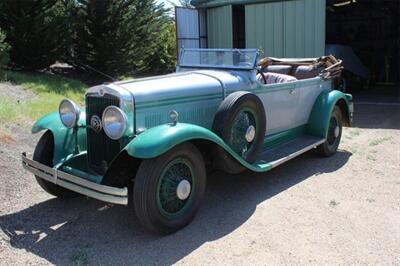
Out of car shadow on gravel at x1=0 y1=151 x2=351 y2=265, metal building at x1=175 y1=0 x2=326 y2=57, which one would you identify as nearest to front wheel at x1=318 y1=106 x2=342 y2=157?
car shadow on gravel at x1=0 y1=151 x2=351 y2=265

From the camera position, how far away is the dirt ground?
3648 millimetres

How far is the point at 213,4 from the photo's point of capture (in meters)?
13.3

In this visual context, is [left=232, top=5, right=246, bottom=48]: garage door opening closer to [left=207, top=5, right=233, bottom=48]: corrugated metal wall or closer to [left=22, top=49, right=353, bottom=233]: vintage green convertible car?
[left=207, top=5, right=233, bottom=48]: corrugated metal wall

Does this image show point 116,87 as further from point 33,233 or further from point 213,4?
point 213,4

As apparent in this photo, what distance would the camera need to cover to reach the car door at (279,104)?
215 inches

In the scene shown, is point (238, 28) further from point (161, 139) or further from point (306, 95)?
point (161, 139)

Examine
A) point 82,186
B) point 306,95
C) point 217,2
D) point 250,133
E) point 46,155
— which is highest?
point 217,2

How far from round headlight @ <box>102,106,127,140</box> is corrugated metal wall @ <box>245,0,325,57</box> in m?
8.79

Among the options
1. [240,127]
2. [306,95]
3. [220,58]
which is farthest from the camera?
[306,95]

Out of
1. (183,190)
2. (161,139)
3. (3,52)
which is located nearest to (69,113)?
(161,139)

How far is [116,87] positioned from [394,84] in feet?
48.4

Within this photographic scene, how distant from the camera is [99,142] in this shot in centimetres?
441

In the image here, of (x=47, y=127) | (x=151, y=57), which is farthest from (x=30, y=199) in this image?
(x=151, y=57)

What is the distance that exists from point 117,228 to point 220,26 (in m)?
10.3
